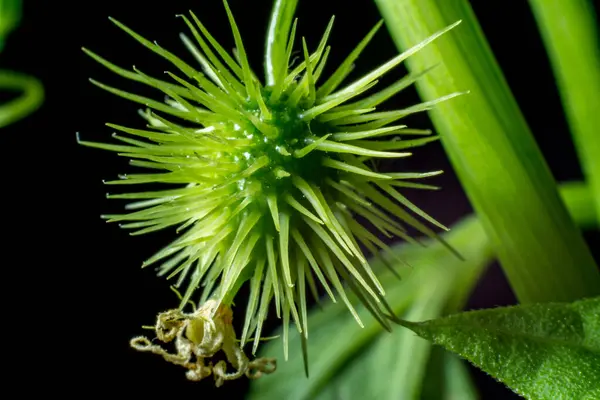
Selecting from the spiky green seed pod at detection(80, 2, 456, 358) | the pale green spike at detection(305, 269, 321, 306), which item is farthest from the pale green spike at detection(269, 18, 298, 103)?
the pale green spike at detection(305, 269, 321, 306)

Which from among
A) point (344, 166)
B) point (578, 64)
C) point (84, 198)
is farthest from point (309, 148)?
point (84, 198)

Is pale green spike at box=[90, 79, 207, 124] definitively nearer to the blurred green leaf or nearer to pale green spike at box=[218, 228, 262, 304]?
pale green spike at box=[218, 228, 262, 304]

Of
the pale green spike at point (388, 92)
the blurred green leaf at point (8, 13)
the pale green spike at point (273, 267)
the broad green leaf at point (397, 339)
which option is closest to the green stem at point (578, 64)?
the broad green leaf at point (397, 339)

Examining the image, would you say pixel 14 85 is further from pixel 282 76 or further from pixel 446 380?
pixel 446 380

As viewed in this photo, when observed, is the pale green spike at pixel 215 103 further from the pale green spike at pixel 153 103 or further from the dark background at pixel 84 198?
the dark background at pixel 84 198

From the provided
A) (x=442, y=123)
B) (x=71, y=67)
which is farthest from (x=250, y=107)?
(x=71, y=67)

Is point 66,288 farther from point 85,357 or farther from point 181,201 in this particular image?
point 181,201
